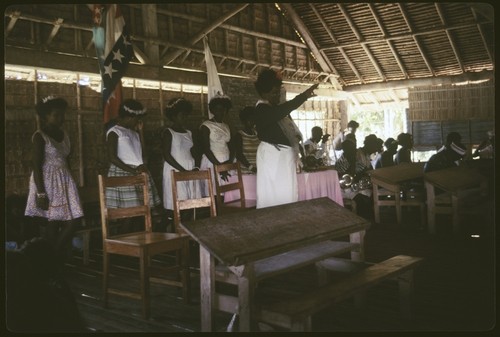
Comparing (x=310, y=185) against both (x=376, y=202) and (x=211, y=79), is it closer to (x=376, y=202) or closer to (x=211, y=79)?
(x=376, y=202)

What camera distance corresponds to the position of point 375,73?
41.2ft

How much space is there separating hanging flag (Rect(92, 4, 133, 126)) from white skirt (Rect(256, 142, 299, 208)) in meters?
2.93

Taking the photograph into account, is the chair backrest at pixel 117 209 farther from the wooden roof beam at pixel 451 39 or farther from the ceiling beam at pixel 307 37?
the ceiling beam at pixel 307 37

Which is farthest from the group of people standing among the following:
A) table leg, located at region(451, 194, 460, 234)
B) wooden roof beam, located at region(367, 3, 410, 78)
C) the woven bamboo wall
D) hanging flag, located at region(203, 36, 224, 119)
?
the woven bamboo wall

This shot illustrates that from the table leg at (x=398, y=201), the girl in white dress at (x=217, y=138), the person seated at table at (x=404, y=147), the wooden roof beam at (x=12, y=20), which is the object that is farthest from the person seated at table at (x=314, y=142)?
the wooden roof beam at (x=12, y=20)

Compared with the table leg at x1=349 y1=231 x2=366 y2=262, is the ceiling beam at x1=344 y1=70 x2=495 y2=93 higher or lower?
higher

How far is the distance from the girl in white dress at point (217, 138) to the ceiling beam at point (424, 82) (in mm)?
7940

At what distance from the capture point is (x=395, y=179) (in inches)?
257

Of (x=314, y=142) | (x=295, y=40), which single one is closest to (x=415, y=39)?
(x=295, y=40)

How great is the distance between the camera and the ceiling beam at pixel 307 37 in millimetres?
11273

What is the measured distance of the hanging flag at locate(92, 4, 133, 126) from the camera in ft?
20.5

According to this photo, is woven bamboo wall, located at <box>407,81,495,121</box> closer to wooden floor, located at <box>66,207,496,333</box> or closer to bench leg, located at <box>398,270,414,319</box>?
wooden floor, located at <box>66,207,496,333</box>

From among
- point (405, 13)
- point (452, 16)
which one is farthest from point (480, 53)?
point (405, 13)

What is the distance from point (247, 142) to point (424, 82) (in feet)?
17.5
